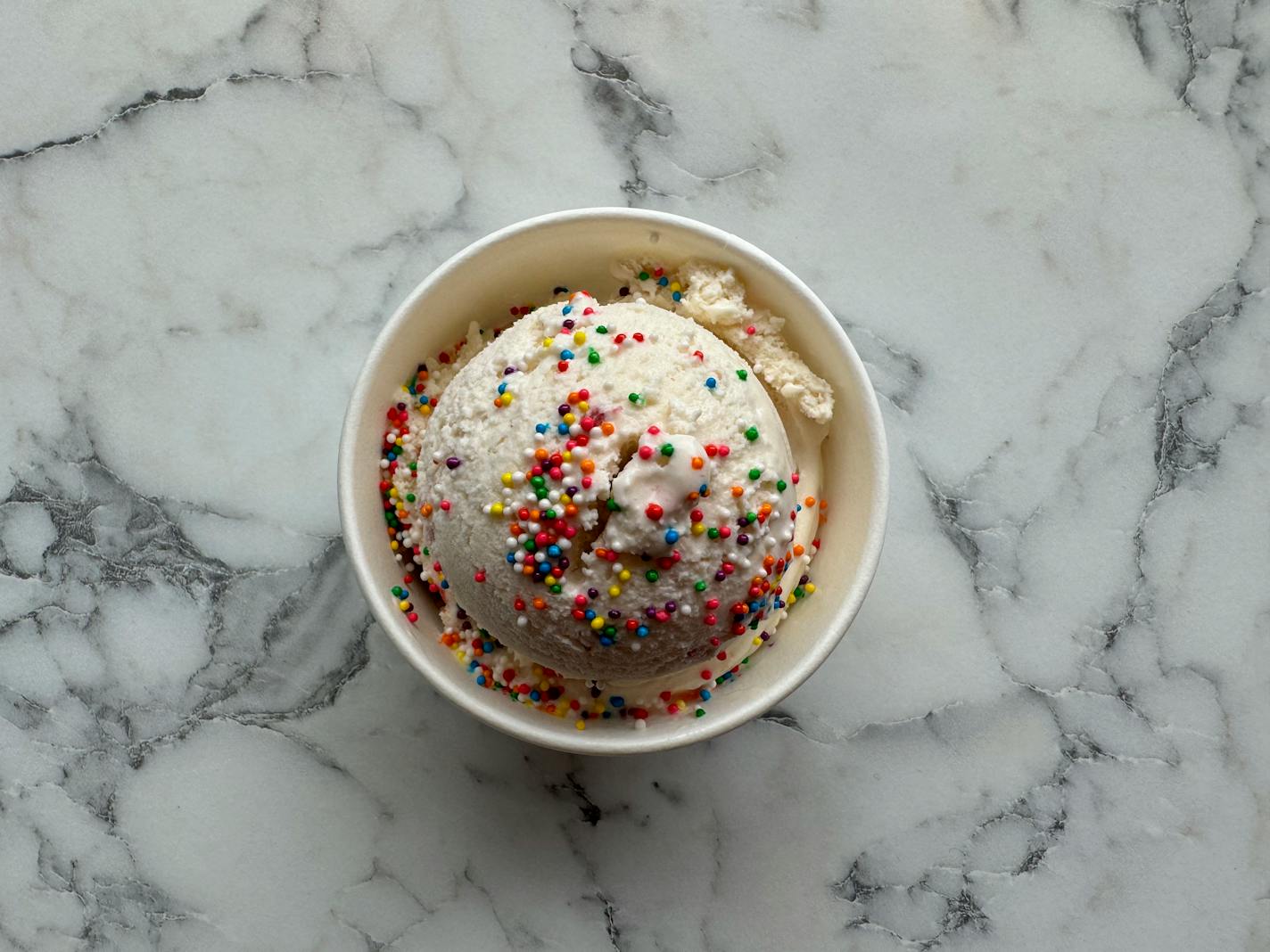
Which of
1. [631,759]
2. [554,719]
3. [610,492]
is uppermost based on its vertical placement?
[610,492]

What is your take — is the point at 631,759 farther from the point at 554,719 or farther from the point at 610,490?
the point at 610,490

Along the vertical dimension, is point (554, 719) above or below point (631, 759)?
above

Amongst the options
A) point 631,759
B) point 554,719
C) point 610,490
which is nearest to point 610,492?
point 610,490

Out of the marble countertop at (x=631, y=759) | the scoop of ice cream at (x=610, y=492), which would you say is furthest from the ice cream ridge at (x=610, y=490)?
the marble countertop at (x=631, y=759)

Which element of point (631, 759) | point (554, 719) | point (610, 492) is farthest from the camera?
point (631, 759)

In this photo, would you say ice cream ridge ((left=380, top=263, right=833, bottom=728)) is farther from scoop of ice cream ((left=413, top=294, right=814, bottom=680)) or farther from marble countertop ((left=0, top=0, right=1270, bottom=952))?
marble countertop ((left=0, top=0, right=1270, bottom=952))

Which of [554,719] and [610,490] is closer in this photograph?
[610,490]

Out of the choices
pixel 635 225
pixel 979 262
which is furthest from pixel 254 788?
pixel 979 262

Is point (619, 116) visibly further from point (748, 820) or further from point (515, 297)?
point (748, 820)
